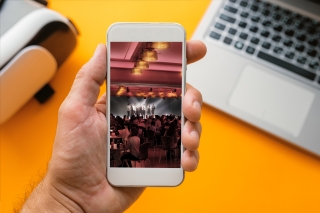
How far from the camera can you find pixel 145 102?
50 centimetres

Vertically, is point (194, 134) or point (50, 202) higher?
point (194, 134)

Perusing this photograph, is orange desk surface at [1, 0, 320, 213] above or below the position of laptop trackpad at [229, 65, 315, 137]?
below

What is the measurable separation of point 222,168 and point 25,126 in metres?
0.38

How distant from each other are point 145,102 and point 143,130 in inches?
1.6

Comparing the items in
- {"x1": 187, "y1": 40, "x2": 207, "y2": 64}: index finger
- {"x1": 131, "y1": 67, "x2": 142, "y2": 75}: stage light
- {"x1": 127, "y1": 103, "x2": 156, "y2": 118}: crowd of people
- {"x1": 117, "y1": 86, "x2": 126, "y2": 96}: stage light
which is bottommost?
{"x1": 127, "y1": 103, "x2": 156, "y2": 118}: crowd of people

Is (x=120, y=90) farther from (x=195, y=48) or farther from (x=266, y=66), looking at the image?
(x=266, y=66)

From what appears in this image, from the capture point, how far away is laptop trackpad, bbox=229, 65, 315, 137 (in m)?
0.59

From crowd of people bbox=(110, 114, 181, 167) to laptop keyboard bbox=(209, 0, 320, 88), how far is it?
0.23m

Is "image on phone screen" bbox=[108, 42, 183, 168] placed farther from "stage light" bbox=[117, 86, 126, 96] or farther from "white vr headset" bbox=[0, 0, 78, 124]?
"white vr headset" bbox=[0, 0, 78, 124]

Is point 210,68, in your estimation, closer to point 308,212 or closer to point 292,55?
point 292,55

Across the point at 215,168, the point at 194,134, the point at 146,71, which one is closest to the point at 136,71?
the point at 146,71

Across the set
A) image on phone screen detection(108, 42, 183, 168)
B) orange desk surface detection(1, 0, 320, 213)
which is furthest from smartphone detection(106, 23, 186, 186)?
orange desk surface detection(1, 0, 320, 213)

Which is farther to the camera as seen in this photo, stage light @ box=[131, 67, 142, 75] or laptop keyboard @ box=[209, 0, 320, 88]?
laptop keyboard @ box=[209, 0, 320, 88]

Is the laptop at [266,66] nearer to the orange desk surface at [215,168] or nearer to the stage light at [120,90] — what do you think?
the orange desk surface at [215,168]
